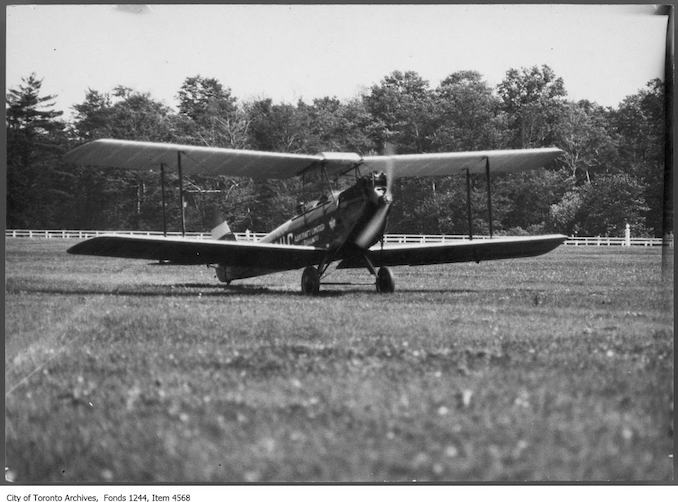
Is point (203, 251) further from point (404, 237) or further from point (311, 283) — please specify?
point (404, 237)

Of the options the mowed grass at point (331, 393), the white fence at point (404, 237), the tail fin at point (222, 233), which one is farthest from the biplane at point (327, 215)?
the mowed grass at point (331, 393)

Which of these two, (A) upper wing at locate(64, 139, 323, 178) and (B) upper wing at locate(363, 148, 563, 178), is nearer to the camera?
(A) upper wing at locate(64, 139, 323, 178)

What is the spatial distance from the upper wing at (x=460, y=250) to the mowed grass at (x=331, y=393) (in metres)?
4.68

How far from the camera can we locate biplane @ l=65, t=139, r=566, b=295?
12.5 m

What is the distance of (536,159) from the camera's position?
13.8 meters

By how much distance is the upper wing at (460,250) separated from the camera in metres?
13.8

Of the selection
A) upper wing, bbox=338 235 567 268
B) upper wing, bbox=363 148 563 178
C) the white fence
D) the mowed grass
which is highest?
upper wing, bbox=363 148 563 178

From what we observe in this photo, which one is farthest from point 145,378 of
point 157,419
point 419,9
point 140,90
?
point 140,90

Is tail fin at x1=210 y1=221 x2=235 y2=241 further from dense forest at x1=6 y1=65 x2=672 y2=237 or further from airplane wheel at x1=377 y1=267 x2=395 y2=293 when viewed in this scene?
airplane wheel at x1=377 y1=267 x2=395 y2=293

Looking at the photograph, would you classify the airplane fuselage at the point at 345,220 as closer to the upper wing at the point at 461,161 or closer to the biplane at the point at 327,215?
the biplane at the point at 327,215

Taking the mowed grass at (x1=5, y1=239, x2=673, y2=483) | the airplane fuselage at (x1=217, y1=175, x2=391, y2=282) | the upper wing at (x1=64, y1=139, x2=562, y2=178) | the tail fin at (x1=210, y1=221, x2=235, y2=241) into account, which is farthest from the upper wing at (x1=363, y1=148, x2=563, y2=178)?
the mowed grass at (x1=5, y1=239, x2=673, y2=483)

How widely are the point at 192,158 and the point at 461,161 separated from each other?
207 inches

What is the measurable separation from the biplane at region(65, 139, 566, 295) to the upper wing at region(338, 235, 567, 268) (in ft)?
0.07

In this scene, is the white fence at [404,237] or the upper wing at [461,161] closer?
the white fence at [404,237]
